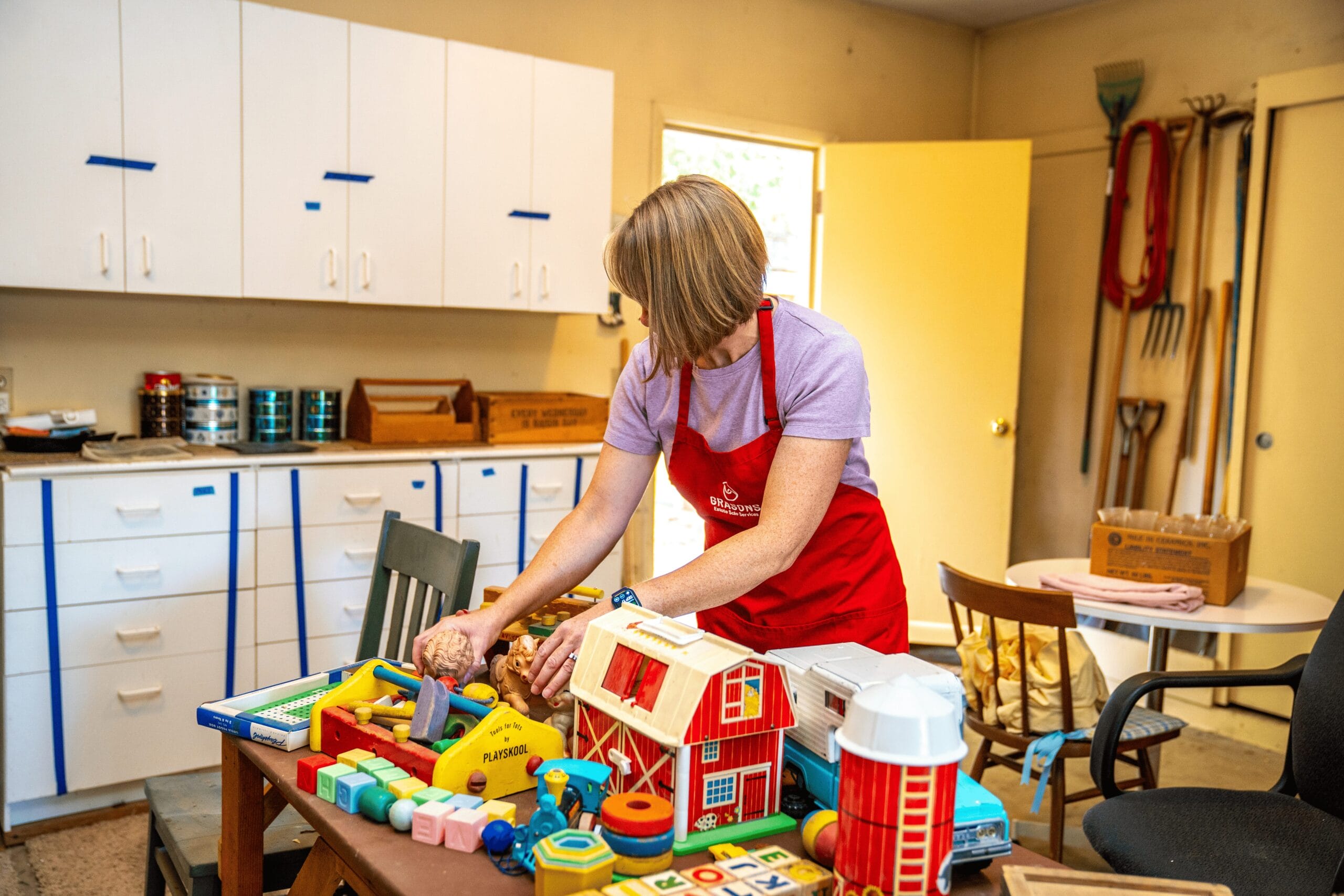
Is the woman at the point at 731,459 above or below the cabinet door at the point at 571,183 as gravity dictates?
below

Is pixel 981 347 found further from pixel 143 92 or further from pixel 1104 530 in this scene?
pixel 143 92

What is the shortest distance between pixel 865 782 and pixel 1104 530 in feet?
7.41

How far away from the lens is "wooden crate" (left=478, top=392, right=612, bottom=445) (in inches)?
137

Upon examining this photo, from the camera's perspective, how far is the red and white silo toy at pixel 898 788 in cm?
85

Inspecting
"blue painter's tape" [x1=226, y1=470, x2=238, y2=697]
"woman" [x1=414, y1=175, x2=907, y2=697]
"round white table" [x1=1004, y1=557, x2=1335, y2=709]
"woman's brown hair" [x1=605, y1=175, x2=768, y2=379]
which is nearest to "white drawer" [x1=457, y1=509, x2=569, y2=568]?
"blue painter's tape" [x1=226, y1=470, x2=238, y2=697]

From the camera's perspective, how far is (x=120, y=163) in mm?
2836

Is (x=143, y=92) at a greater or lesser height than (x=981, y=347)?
greater

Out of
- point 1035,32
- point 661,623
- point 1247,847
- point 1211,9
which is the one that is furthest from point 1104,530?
point 1035,32

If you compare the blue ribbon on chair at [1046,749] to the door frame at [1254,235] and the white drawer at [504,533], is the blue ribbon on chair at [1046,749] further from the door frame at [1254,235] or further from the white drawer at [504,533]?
the door frame at [1254,235]

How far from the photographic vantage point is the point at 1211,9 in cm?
407

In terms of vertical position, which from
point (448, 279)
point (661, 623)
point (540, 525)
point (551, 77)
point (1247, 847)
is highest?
point (551, 77)

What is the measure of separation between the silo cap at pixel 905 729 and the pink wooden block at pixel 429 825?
45 centimetres

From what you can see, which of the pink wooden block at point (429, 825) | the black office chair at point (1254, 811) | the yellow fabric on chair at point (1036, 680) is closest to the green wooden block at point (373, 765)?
the pink wooden block at point (429, 825)

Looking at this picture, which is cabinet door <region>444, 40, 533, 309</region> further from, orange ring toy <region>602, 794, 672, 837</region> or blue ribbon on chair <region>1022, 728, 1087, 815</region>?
orange ring toy <region>602, 794, 672, 837</region>
